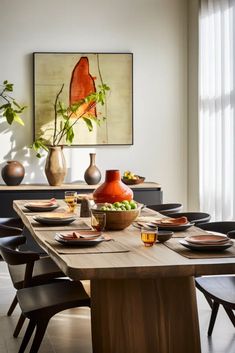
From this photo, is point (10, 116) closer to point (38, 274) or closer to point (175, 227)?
point (38, 274)

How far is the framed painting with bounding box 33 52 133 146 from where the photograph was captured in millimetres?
8172

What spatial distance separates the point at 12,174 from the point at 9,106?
2.50ft

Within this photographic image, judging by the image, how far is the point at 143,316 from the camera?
3613 mm

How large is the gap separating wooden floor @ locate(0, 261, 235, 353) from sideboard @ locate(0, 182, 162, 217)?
2.00m

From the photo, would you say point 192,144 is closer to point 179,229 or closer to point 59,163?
point 59,163

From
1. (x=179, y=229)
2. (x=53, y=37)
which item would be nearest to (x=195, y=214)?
(x=179, y=229)

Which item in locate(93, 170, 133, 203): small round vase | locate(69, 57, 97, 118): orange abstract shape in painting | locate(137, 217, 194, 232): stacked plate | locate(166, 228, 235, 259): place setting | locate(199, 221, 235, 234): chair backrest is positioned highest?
locate(69, 57, 97, 118): orange abstract shape in painting

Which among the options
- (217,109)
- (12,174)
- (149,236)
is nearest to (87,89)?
(12,174)

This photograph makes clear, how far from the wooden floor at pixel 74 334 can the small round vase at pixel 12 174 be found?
2.27 meters

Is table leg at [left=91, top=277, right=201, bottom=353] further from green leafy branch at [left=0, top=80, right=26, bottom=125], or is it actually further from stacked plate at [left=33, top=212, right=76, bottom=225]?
green leafy branch at [left=0, top=80, right=26, bottom=125]

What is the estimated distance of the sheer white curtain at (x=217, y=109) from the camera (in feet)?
24.0

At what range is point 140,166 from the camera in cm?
847

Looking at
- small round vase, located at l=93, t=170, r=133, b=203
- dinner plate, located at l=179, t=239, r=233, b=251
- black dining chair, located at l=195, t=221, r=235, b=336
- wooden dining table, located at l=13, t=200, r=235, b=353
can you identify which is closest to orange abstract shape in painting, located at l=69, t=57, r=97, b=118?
small round vase, located at l=93, t=170, r=133, b=203

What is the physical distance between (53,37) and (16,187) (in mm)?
1794
